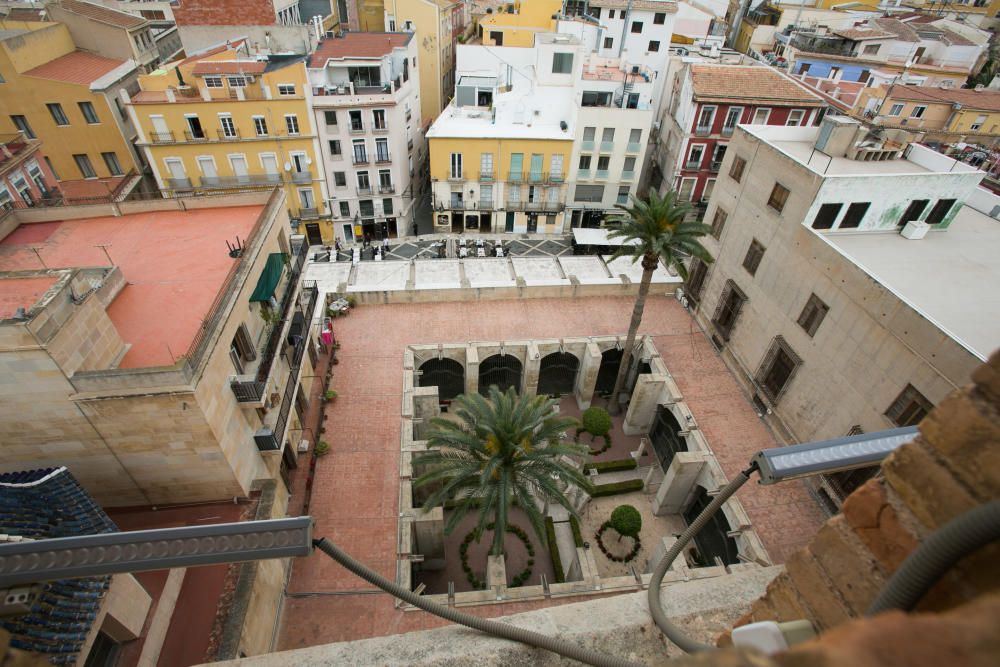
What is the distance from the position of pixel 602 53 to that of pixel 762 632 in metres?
58.2

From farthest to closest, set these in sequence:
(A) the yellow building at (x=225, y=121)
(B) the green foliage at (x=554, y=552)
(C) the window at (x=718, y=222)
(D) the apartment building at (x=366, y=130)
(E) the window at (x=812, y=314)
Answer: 1. (D) the apartment building at (x=366, y=130)
2. (A) the yellow building at (x=225, y=121)
3. (C) the window at (x=718, y=222)
4. (B) the green foliage at (x=554, y=552)
5. (E) the window at (x=812, y=314)

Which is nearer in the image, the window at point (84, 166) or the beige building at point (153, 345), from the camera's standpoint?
the beige building at point (153, 345)

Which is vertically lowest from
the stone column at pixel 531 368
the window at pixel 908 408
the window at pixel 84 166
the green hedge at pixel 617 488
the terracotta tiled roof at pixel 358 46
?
the green hedge at pixel 617 488

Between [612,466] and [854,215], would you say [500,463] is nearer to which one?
[612,466]

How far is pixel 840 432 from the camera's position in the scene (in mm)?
18812

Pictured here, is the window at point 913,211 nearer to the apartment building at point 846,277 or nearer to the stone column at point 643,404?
the apartment building at point 846,277

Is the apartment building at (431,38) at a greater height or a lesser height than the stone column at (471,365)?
greater

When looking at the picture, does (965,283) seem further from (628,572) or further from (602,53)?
(602,53)

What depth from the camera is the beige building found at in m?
12.0

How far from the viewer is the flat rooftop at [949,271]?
1664 centimetres

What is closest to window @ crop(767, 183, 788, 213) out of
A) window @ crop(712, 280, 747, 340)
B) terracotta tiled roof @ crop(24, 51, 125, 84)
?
window @ crop(712, 280, 747, 340)

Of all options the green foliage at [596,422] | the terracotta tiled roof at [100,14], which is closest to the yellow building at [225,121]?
the terracotta tiled roof at [100,14]

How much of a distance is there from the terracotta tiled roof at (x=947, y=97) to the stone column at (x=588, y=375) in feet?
142

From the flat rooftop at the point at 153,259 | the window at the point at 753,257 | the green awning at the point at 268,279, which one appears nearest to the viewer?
the flat rooftop at the point at 153,259
